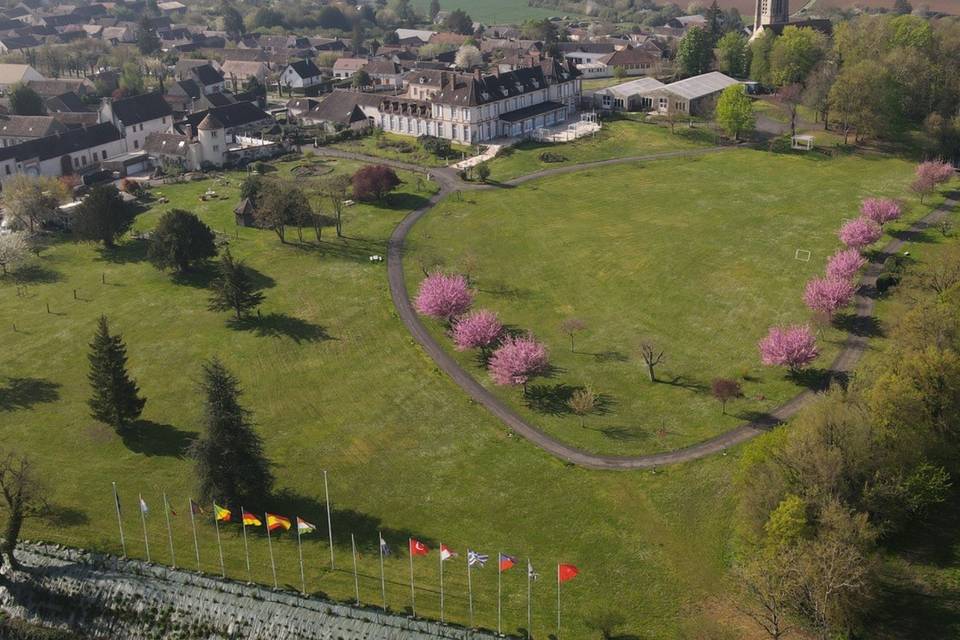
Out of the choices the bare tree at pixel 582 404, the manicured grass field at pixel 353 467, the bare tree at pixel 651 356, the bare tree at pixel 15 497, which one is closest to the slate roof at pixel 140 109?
the manicured grass field at pixel 353 467

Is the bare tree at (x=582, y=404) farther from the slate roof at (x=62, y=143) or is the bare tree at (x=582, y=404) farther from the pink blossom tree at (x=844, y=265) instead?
the slate roof at (x=62, y=143)

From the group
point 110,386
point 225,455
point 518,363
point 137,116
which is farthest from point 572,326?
point 137,116

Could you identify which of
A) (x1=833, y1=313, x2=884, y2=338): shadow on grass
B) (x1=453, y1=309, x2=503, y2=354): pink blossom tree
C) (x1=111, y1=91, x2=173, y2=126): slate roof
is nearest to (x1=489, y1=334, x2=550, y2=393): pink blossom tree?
(x1=453, y1=309, x2=503, y2=354): pink blossom tree

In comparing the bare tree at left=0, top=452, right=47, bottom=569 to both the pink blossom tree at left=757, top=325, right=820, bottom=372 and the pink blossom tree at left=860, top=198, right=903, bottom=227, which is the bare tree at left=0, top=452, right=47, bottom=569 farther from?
the pink blossom tree at left=860, top=198, right=903, bottom=227

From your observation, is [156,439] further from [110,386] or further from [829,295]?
[829,295]

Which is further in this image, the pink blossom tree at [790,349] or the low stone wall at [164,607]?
the pink blossom tree at [790,349]

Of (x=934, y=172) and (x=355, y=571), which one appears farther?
(x=934, y=172)
